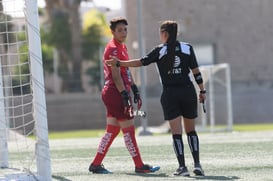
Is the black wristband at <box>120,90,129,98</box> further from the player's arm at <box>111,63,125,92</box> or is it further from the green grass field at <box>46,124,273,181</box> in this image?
the green grass field at <box>46,124,273,181</box>

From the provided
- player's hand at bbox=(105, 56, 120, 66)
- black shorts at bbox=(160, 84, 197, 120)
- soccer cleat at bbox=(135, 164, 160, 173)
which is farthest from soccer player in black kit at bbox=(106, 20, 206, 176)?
soccer cleat at bbox=(135, 164, 160, 173)

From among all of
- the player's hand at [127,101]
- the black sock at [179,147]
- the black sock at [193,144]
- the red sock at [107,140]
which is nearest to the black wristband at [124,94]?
the player's hand at [127,101]

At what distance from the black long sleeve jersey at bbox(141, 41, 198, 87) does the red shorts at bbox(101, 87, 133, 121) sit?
Answer: 2.43 feet

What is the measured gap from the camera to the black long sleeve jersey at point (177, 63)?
33.6 ft

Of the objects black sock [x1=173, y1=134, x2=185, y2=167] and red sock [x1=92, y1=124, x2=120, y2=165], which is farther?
red sock [x1=92, y1=124, x2=120, y2=165]

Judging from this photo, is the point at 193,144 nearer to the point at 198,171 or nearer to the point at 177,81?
the point at 198,171

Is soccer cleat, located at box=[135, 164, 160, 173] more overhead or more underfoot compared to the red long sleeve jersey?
more underfoot

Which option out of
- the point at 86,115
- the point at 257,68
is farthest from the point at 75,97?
the point at 257,68

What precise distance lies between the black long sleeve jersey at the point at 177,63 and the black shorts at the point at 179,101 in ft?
0.23

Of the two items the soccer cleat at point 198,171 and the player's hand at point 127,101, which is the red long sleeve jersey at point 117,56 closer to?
the player's hand at point 127,101

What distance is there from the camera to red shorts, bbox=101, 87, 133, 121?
1085 centimetres

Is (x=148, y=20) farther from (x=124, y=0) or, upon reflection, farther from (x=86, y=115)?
(x=86, y=115)

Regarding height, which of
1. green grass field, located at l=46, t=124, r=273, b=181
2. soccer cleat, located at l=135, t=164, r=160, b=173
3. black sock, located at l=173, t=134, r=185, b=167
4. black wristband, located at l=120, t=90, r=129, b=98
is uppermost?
black wristband, located at l=120, t=90, r=129, b=98

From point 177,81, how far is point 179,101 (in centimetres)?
24
